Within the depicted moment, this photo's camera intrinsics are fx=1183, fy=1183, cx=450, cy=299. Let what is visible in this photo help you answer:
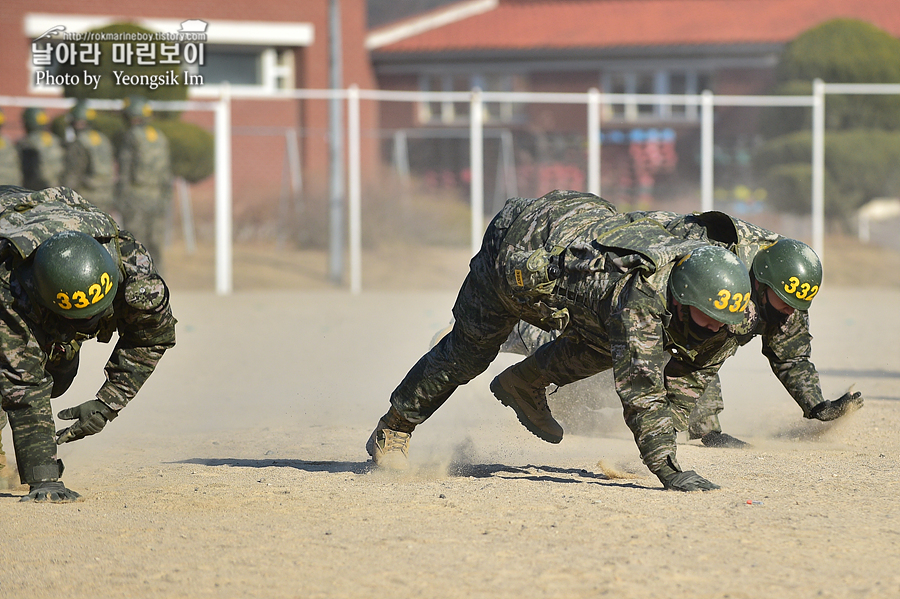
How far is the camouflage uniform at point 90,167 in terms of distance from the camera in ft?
51.5

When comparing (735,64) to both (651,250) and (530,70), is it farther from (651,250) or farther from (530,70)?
(651,250)

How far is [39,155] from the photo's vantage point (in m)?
16.1

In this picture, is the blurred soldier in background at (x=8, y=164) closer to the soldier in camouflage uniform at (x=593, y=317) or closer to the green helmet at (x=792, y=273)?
the soldier in camouflage uniform at (x=593, y=317)

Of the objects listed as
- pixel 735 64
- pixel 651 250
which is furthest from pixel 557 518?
pixel 735 64

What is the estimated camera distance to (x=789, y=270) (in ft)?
18.3

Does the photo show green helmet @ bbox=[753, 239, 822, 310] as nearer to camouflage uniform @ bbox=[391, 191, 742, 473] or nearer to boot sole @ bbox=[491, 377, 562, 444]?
camouflage uniform @ bbox=[391, 191, 742, 473]

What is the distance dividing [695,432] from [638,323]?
1874mm

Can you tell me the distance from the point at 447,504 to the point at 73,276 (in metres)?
1.87

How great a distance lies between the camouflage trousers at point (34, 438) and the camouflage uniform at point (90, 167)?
36.1ft

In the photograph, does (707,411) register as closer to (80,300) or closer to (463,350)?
(463,350)

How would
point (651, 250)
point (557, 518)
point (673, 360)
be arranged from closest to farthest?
point (557, 518), point (651, 250), point (673, 360)

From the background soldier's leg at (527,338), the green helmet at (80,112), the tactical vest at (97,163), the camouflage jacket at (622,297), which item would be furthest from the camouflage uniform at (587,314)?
the green helmet at (80,112)

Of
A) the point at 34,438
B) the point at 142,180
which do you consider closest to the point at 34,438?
the point at 34,438

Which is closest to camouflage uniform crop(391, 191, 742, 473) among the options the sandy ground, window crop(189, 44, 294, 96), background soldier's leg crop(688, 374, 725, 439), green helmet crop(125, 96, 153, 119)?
the sandy ground
